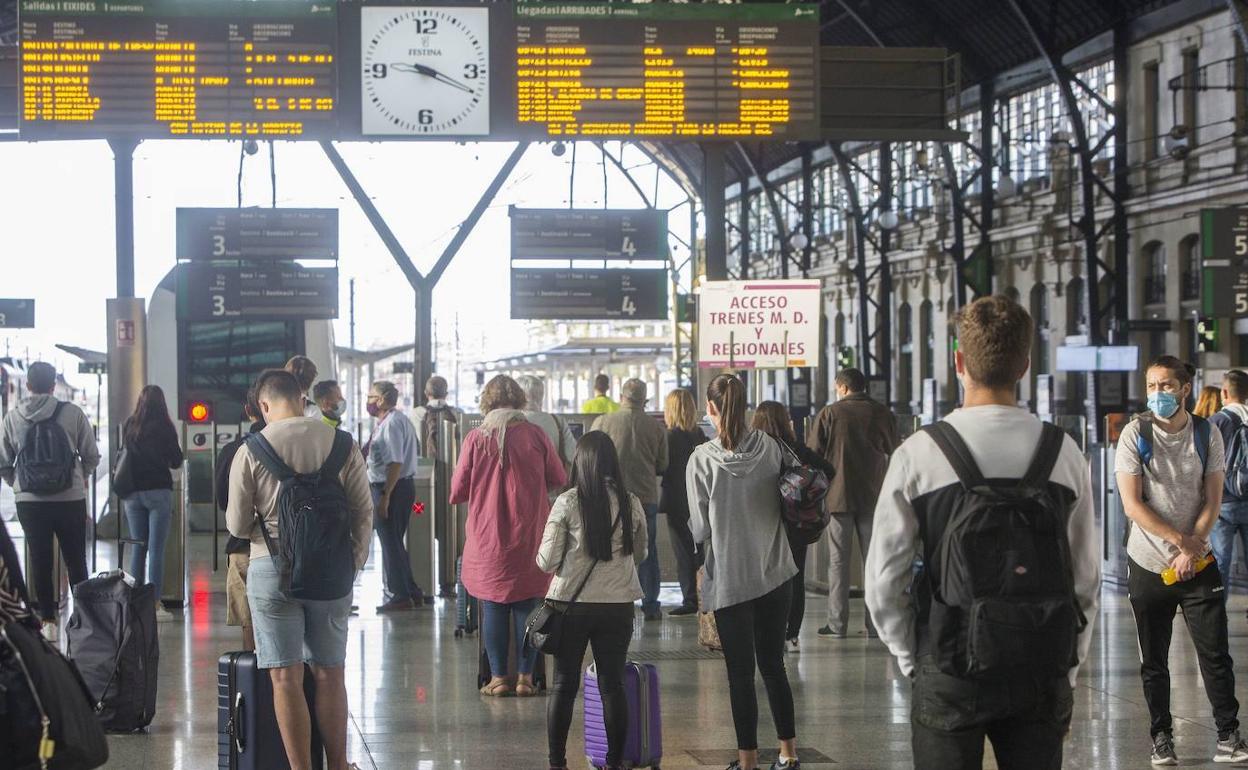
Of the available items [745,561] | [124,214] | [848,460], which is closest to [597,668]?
[745,561]

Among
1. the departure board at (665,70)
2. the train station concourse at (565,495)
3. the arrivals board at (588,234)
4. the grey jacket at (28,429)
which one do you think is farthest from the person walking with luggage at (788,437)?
the arrivals board at (588,234)

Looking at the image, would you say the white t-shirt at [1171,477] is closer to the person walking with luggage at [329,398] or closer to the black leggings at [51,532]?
the person walking with luggage at [329,398]

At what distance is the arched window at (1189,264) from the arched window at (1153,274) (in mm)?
1035

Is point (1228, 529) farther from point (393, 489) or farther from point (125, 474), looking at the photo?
point (125, 474)

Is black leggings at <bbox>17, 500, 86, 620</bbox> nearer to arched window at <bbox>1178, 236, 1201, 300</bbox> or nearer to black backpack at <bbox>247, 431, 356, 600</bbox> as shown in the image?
black backpack at <bbox>247, 431, 356, 600</bbox>

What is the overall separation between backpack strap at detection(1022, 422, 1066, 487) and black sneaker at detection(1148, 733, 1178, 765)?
12.3ft

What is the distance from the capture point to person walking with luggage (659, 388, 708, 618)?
12.4m

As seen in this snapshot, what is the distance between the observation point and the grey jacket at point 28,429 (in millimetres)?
11312

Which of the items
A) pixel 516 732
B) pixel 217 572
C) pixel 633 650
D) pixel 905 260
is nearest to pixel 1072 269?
pixel 905 260

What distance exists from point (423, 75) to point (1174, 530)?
877 cm

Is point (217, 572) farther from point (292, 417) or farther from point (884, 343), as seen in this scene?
point (884, 343)

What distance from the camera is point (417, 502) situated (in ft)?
46.1

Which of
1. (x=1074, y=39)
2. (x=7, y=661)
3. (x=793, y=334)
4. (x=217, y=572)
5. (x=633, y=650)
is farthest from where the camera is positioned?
(x=1074, y=39)

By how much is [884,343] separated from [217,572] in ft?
103
